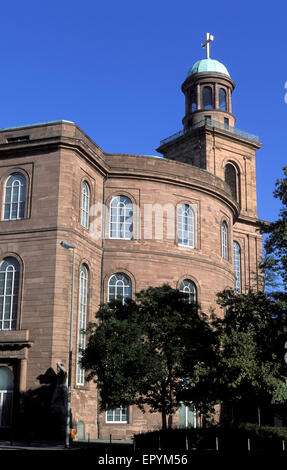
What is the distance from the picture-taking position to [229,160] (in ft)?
180

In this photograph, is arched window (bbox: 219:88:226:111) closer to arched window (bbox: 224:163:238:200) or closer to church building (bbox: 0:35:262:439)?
arched window (bbox: 224:163:238:200)

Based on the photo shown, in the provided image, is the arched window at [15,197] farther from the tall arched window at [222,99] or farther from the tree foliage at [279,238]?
the tall arched window at [222,99]

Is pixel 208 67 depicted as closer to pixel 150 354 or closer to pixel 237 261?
pixel 237 261

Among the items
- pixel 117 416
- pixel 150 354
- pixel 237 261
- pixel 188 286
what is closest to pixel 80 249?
pixel 188 286

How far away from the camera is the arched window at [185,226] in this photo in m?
39.2

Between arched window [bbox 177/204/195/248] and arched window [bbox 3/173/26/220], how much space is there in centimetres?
1004

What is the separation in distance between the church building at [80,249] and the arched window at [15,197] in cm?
6

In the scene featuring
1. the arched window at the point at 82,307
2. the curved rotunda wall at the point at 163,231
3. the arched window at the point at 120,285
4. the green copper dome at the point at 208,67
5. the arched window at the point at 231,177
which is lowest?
the arched window at the point at 82,307

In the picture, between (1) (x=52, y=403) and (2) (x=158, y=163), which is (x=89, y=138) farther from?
(1) (x=52, y=403)

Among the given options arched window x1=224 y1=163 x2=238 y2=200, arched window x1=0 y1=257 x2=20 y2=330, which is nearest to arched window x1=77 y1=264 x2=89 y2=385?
arched window x1=0 y1=257 x2=20 y2=330

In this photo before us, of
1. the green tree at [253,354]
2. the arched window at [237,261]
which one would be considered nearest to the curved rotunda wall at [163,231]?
the arched window at [237,261]

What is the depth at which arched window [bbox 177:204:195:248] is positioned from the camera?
3922cm
